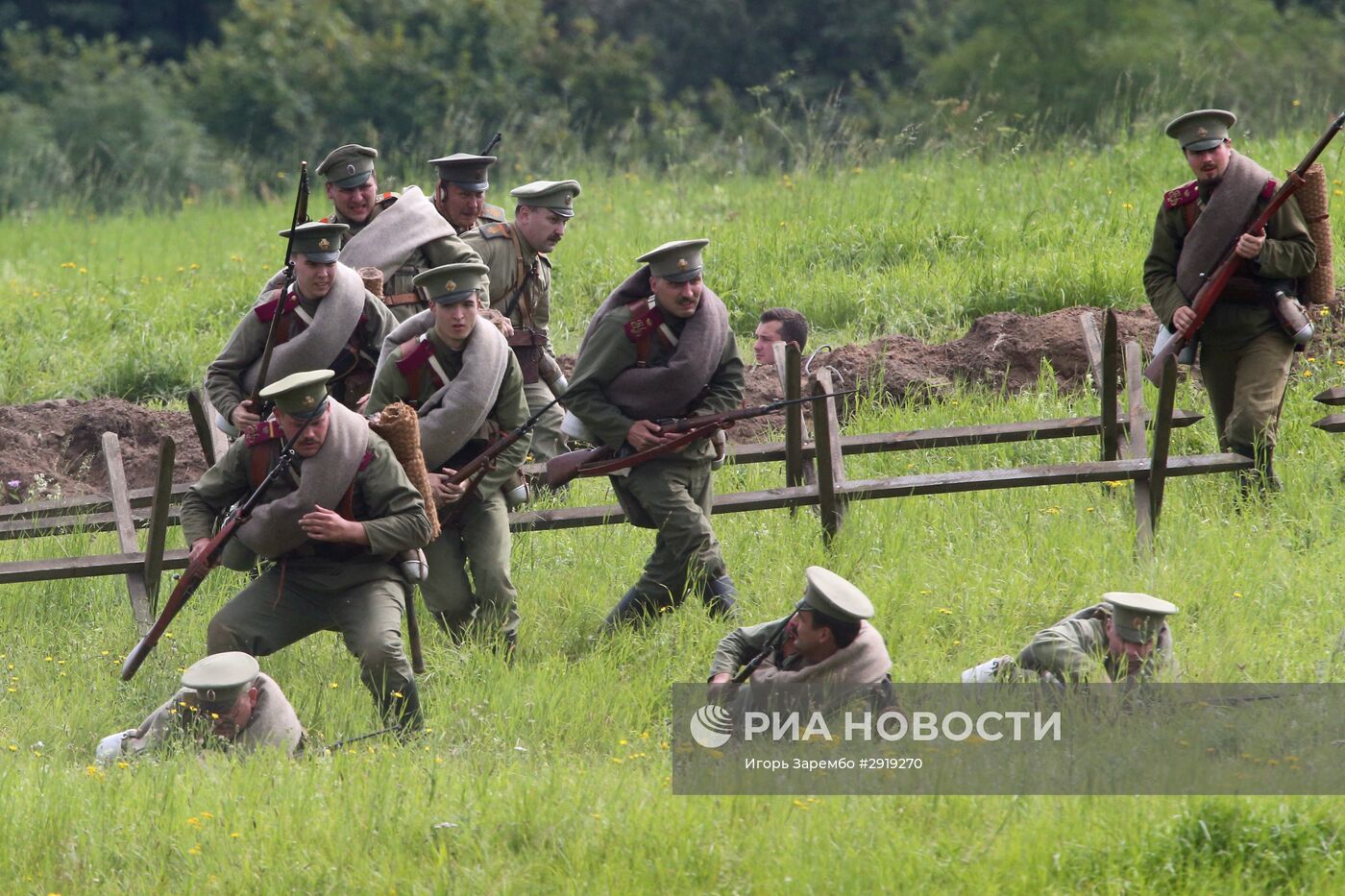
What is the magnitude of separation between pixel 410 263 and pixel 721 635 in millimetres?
2578

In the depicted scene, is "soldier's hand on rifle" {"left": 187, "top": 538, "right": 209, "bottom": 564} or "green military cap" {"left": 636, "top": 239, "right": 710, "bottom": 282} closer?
"soldier's hand on rifle" {"left": 187, "top": 538, "right": 209, "bottom": 564}

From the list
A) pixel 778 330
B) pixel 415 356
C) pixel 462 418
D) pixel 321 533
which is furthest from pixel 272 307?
pixel 778 330

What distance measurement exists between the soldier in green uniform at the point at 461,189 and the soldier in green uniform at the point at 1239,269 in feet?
11.0

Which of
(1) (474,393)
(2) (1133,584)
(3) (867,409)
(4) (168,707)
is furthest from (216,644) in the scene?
(3) (867,409)

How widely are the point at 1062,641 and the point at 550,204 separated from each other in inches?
142

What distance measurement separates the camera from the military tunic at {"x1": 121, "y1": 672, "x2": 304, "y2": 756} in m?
7.27

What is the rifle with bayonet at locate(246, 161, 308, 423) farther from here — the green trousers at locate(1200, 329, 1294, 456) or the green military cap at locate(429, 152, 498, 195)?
the green trousers at locate(1200, 329, 1294, 456)

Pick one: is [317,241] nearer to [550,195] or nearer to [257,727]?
[550,195]

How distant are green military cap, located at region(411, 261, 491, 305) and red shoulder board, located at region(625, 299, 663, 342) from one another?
0.68m

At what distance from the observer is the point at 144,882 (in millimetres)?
6254

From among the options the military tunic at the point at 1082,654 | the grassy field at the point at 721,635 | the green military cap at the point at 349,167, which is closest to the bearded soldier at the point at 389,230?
the green military cap at the point at 349,167

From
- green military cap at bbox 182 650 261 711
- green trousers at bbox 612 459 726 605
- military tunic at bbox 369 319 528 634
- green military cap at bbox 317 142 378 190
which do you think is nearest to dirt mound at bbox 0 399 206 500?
green military cap at bbox 317 142 378 190

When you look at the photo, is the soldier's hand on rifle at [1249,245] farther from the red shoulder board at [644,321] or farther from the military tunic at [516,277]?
the military tunic at [516,277]

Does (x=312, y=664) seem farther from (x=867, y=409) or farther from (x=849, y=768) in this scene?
(x=867, y=409)
